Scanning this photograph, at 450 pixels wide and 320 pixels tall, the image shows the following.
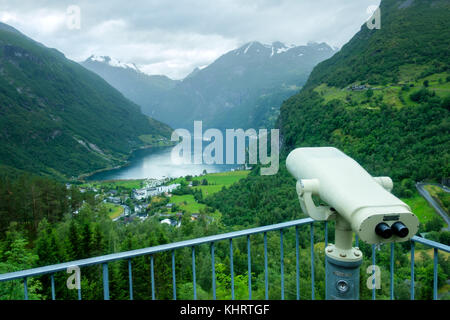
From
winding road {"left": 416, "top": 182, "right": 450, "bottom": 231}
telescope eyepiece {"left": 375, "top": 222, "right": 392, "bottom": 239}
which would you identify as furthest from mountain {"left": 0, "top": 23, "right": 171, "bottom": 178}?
telescope eyepiece {"left": 375, "top": 222, "right": 392, "bottom": 239}

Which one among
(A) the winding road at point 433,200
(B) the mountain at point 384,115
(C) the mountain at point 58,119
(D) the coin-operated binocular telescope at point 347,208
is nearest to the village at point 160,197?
(B) the mountain at point 384,115

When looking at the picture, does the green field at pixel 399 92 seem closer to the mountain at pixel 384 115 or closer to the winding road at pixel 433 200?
the mountain at pixel 384 115

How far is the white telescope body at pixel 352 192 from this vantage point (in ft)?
5.07

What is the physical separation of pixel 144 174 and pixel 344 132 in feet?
171

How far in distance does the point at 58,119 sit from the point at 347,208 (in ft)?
451

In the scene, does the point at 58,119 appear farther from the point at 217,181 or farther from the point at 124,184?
the point at 217,181

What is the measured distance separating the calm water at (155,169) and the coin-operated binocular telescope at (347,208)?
2957 inches

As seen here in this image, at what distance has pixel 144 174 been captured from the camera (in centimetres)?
8206

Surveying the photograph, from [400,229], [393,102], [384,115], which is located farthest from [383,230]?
[393,102]

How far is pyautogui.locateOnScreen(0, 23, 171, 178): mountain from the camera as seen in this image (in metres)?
94.5

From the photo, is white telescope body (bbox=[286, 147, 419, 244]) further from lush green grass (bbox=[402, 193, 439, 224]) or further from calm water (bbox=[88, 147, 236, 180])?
calm water (bbox=[88, 147, 236, 180])

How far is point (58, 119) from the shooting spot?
399 ft

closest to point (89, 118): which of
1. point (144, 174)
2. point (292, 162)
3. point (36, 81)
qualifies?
point (36, 81)
